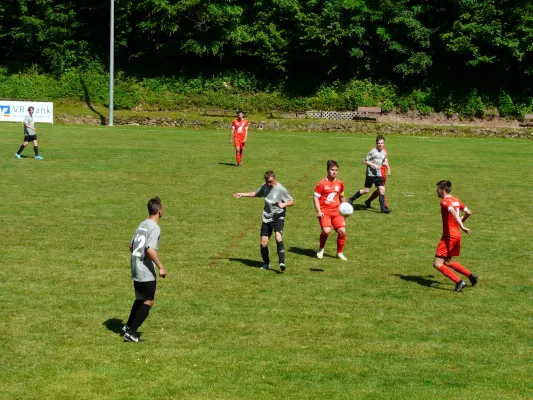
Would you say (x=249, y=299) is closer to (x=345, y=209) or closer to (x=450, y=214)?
(x=345, y=209)

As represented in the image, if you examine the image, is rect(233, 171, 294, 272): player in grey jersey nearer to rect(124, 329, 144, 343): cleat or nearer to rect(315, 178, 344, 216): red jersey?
rect(315, 178, 344, 216): red jersey

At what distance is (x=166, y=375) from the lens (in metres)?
10.7

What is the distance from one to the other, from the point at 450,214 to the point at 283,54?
176 ft

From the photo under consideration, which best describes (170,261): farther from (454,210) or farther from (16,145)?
(16,145)

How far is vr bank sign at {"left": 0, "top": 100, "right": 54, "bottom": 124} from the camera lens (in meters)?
54.7

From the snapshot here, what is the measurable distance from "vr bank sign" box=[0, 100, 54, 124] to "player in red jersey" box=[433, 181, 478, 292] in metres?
44.0

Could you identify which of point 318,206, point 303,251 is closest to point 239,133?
point 303,251

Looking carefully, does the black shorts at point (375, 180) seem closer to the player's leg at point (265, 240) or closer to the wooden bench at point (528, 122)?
the player's leg at point (265, 240)

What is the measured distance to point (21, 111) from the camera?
5491cm

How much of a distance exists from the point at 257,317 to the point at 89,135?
34.0 metres

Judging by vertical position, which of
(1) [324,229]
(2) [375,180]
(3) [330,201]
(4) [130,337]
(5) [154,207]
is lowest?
(4) [130,337]

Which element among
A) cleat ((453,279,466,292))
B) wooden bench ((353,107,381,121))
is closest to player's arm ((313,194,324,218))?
cleat ((453,279,466,292))

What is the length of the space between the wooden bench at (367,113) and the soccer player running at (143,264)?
160 feet

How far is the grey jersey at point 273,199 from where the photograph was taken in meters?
16.3
